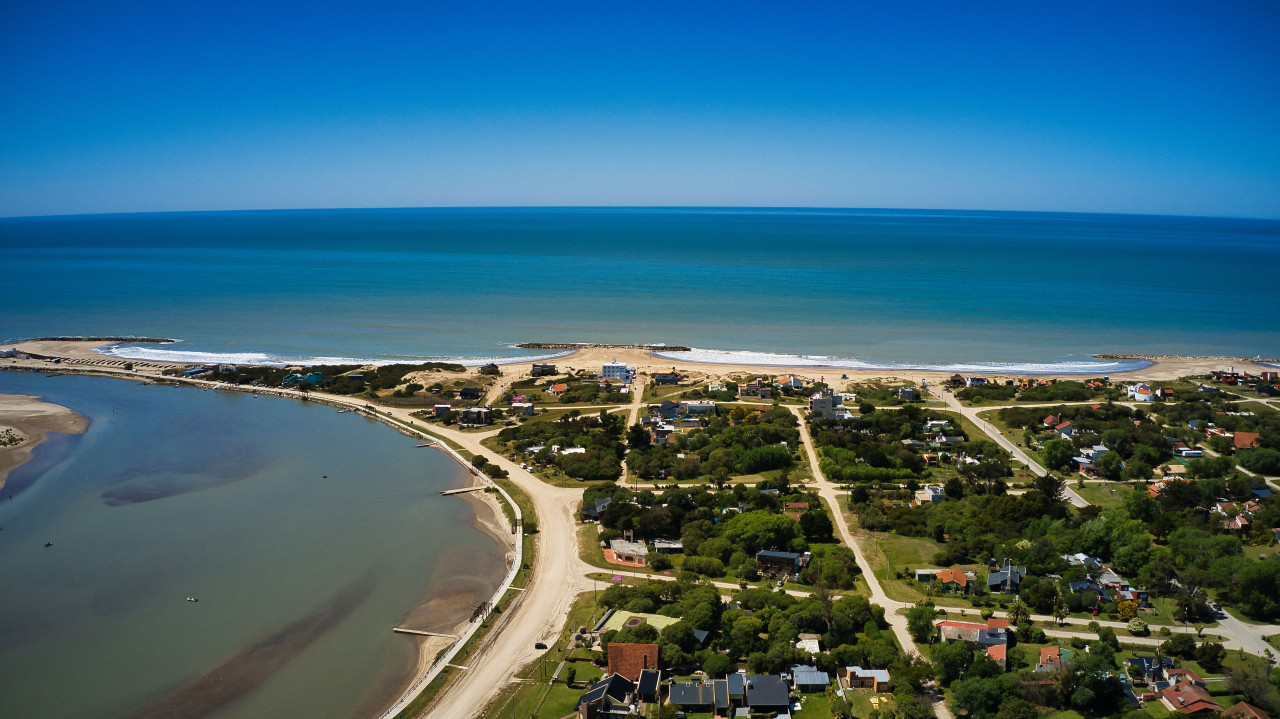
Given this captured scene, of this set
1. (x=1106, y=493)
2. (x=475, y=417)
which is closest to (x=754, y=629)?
(x=1106, y=493)

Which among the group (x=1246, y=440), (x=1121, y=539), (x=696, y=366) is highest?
(x=696, y=366)

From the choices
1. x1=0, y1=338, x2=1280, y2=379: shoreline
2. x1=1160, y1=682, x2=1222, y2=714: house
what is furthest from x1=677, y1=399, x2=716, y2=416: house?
x1=1160, y1=682, x2=1222, y2=714: house

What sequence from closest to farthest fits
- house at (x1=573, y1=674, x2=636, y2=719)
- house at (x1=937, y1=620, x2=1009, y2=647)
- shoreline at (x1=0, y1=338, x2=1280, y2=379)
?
house at (x1=573, y1=674, x2=636, y2=719)
house at (x1=937, y1=620, x2=1009, y2=647)
shoreline at (x1=0, y1=338, x2=1280, y2=379)

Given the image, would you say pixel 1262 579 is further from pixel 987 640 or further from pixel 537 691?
pixel 537 691

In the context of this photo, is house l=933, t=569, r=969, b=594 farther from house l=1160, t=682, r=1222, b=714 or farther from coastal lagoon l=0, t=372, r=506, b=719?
coastal lagoon l=0, t=372, r=506, b=719

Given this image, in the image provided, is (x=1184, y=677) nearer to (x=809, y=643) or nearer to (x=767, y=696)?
(x=809, y=643)

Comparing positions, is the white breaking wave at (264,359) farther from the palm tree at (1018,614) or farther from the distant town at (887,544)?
the palm tree at (1018,614)
